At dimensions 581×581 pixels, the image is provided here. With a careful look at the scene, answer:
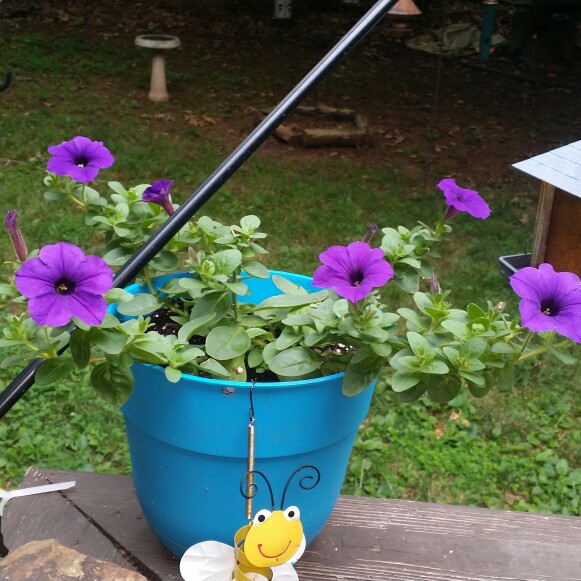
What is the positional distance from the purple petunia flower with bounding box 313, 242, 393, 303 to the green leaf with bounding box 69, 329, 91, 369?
27 cm

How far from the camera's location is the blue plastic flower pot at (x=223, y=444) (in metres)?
1.01

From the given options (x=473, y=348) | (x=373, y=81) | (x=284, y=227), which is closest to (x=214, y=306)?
(x=473, y=348)

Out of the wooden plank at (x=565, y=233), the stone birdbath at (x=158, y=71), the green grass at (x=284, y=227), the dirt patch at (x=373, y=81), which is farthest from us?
the stone birdbath at (x=158, y=71)

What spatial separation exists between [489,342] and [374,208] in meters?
3.11

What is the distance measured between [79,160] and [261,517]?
0.58m

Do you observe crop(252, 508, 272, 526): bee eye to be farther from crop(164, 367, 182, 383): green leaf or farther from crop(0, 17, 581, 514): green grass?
crop(0, 17, 581, 514): green grass

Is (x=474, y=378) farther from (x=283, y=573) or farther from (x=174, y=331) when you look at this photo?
(x=174, y=331)

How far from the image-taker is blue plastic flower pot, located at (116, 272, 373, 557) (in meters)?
1.01

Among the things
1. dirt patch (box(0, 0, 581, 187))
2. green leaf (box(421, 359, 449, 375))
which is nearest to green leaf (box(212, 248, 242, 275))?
green leaf (box(421, 359, 449, 375))

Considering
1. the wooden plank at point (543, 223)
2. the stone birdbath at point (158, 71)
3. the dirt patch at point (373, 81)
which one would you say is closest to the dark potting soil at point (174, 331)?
the wooden plank at point (543, 223)

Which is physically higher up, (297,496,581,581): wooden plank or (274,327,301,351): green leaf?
(274,327,301,351): green leaf

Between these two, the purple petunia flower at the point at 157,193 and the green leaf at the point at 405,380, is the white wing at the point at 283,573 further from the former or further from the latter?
the purple petunia flower at the point at 157,193

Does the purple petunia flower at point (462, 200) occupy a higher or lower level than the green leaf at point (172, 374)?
higher

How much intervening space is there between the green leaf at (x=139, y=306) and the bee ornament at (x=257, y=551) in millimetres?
273
